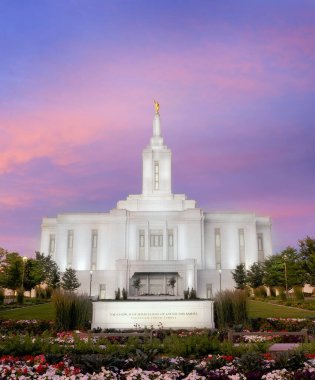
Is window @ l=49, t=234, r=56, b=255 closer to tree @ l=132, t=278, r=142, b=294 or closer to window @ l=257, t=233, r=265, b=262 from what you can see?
tree @ l=132, t=278, r=142, b=294

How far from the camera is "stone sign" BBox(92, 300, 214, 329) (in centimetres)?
1859

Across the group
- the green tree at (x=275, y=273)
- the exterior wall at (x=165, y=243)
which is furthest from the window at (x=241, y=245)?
the green tree at (x=275, y=273)

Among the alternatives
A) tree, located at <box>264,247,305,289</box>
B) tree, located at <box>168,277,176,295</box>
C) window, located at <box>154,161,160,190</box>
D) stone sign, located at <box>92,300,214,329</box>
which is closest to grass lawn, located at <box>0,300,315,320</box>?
stone sign, located at <box>92,300,214,329</box>

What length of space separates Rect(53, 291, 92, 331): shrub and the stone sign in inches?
19.6

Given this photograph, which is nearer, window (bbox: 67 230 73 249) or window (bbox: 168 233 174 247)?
window (bbox: 168 233 174 247)

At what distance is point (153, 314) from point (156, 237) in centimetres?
4680

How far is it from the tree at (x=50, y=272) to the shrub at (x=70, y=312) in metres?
41.2

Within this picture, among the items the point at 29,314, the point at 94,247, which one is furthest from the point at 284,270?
the point at 29,314

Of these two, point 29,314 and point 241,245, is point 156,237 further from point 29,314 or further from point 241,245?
point 29,314

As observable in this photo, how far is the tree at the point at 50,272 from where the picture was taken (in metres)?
59.0

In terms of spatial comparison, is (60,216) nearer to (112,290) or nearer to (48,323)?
(112,290)

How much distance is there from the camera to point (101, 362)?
28.4 ft

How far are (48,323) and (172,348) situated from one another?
9.93 metres

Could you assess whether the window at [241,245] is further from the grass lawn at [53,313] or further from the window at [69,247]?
the grass lawn at [53,313]
